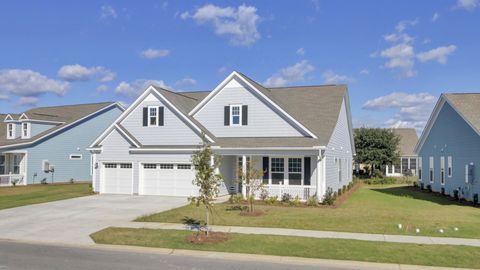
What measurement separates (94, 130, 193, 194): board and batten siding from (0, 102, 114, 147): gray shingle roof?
512 inches

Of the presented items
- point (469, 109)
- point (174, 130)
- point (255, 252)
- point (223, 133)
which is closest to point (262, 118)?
point (223, 133)

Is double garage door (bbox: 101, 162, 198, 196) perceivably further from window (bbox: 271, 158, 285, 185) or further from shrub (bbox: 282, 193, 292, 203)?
shrub (bbox: 282, 193, 292, 203)

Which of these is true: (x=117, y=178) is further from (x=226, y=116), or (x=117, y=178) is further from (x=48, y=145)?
(x=48, y=145)

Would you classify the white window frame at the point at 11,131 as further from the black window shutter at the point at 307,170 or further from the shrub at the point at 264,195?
the black window shutter at the point at 307,170

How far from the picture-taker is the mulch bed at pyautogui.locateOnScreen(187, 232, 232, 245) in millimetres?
13104

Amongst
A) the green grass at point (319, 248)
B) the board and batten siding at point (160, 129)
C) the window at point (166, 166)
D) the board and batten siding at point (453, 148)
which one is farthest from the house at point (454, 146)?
the window at point (166, 166)

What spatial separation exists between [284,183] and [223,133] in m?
5.17

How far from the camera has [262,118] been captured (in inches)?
1030

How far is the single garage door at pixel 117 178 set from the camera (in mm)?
27844

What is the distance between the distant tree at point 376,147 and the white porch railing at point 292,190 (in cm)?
2671

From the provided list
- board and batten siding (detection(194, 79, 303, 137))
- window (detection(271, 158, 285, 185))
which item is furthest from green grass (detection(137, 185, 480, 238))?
board and batten siding (detection(194, 79, 303, 137))

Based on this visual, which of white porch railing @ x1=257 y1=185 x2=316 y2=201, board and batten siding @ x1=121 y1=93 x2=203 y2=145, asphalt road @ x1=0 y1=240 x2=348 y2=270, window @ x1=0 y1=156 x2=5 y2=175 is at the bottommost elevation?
asphalt road @ x1=0 y1=240 x2=348 y2=270

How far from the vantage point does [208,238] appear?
44.1ft

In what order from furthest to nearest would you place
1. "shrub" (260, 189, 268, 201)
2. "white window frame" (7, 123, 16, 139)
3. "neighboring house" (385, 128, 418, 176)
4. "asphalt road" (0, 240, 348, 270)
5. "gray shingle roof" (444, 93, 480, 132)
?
"neighboring house" (385, 128, 418, 176) → "white window frame" (7, 123, 16, 139) → "gray shingle roof" (444, 93, 480, 132) → "shrub" (260, 189, 268, 201) → "asphalt road" (0, 240, 348, 270)
